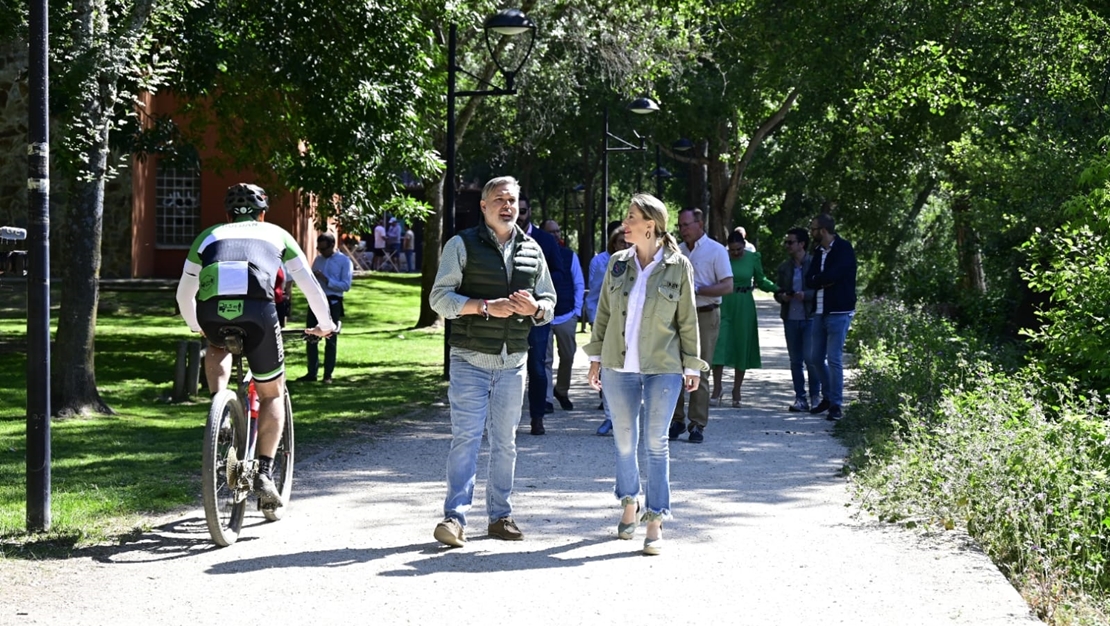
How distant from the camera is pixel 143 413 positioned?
14016mm

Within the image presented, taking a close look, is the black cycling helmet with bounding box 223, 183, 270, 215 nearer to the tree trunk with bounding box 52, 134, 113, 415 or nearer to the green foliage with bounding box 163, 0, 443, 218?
the tree trunk with bounding box 52, 134, 113, 415

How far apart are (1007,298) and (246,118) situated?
13538 millimetres

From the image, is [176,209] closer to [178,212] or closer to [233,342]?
[178,212]

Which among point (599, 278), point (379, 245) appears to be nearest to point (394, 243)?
point (379, 245)

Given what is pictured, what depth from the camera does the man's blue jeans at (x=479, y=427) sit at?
23.7ft

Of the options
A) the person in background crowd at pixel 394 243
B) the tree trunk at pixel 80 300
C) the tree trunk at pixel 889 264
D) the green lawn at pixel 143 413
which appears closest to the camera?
the green lawn at pixel 143 413

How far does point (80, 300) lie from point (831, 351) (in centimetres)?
695

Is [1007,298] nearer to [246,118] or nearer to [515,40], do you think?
[515,40]

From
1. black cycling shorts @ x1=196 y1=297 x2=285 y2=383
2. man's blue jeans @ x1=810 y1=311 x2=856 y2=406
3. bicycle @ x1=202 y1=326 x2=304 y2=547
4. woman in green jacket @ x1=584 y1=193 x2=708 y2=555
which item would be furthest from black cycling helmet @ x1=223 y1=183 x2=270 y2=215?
man's blue jeans @ x1=810 y1=311 x2=856 y2=406

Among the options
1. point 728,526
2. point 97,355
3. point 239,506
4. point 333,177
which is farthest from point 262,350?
point 97,355

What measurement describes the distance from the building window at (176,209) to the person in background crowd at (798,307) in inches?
892

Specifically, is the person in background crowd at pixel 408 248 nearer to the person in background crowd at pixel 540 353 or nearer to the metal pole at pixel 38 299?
the person in background crowd at pixel 540 353

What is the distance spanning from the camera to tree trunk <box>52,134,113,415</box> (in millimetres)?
13359

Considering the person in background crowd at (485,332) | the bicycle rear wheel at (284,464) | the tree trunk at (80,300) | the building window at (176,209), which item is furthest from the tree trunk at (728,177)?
the person in background crowd at (485,332)
